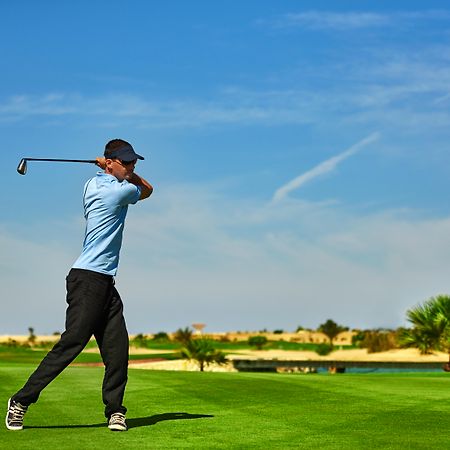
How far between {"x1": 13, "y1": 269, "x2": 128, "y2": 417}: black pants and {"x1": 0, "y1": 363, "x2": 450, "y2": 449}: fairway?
378 millimetres

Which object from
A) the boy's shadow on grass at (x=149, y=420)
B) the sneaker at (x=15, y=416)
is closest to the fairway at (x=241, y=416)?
the boy's shadow on grass at (x=149, y=420)

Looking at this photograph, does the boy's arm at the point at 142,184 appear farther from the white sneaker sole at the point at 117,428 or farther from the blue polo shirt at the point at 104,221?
the white sneaker sole at the point at 117,428

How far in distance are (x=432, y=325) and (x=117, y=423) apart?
27365mm

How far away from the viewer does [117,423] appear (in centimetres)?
816

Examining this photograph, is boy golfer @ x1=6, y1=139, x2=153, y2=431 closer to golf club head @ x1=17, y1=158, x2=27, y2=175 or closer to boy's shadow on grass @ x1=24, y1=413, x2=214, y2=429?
boy's shadow on grass @ x1=24, y1=413, x2=214, y2=429

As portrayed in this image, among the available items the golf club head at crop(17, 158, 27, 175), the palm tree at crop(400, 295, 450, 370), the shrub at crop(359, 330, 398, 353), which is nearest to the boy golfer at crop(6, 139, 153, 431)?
the golf club head at crop(17, 158, 27, 175)

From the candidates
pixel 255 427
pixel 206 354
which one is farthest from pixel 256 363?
pixel 255 427

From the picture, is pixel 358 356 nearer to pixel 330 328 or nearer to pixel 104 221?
pixel 330 328

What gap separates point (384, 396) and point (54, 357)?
17.1 ft

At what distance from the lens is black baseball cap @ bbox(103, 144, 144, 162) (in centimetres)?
859

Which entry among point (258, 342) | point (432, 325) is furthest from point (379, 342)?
point (432, 325)

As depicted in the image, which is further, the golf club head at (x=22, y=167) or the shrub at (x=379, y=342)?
the shrub at (x=379, y=342)

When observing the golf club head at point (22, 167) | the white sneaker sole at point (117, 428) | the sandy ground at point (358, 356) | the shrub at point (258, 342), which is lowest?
the white sneaker sole at point (117, 428)

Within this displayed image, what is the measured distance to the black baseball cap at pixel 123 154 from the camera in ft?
28.2
